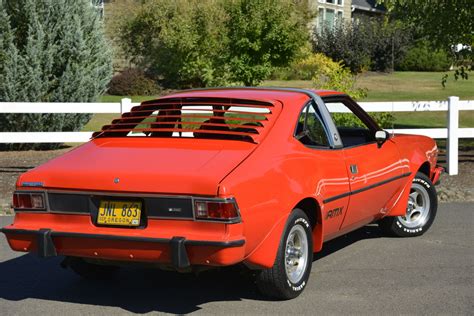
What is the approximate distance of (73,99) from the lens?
17969 mm

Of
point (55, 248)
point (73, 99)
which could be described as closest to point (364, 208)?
point (55, 248)

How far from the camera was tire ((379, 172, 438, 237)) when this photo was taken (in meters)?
8.74

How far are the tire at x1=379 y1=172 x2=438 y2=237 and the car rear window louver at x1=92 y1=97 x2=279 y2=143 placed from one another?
2.53 meters

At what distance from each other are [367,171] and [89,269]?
255cm

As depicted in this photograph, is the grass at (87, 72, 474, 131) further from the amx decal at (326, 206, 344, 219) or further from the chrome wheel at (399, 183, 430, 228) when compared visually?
the amx decal at (326, 206, 344, 219)

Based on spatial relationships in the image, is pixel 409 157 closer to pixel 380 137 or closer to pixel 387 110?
pixel 380 137

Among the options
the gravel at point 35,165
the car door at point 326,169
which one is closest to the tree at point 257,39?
the gravel at point 35,165

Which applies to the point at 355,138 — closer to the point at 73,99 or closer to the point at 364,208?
the point at 364,208

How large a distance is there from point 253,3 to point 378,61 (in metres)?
21.1

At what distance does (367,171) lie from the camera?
7.52 metres

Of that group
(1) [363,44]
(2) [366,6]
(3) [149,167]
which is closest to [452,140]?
(3) [149,167]

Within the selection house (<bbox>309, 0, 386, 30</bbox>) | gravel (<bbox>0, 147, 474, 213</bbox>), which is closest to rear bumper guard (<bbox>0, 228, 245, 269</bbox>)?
gravel (<bbox>0, 147, 474, 213</bbox>)

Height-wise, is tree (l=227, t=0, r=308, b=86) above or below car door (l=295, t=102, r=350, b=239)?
above

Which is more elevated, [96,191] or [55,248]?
[96,191]
